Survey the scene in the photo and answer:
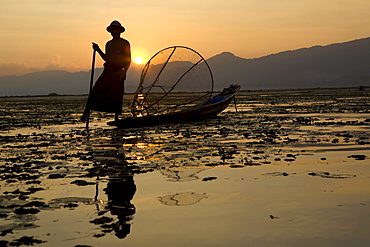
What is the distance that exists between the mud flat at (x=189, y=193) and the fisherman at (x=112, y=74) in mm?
3527

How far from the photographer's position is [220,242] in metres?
4.47

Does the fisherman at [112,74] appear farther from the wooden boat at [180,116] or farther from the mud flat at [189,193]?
the mud flat at [189,193]

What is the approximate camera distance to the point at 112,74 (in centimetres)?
Answer: 1515

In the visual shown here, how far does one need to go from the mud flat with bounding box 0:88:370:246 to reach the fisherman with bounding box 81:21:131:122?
353 cm

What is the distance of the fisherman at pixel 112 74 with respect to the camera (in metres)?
15.0

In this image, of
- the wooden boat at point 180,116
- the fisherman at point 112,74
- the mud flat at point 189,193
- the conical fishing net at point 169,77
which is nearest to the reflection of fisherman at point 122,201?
the mud flat at point 189,193

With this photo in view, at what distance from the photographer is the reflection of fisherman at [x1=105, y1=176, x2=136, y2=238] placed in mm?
5002

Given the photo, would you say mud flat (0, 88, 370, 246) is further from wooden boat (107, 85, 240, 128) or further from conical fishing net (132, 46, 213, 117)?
conical fishing net (132, 46, 213, 117)

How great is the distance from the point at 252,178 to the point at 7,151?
620 cm

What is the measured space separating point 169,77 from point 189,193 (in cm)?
1382

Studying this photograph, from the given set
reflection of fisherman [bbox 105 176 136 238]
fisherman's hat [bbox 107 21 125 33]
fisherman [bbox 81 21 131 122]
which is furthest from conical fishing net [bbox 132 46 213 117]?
reflection of fisherman [bbox 105 176 136 238]

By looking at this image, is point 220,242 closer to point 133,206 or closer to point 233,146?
point 133,206

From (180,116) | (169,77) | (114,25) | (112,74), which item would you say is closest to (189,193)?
(112,74)

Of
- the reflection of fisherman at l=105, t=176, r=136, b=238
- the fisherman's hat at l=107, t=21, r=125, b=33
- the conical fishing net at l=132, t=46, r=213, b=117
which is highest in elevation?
the fisherman's hat at l=107, t=21, r=125, b=33
